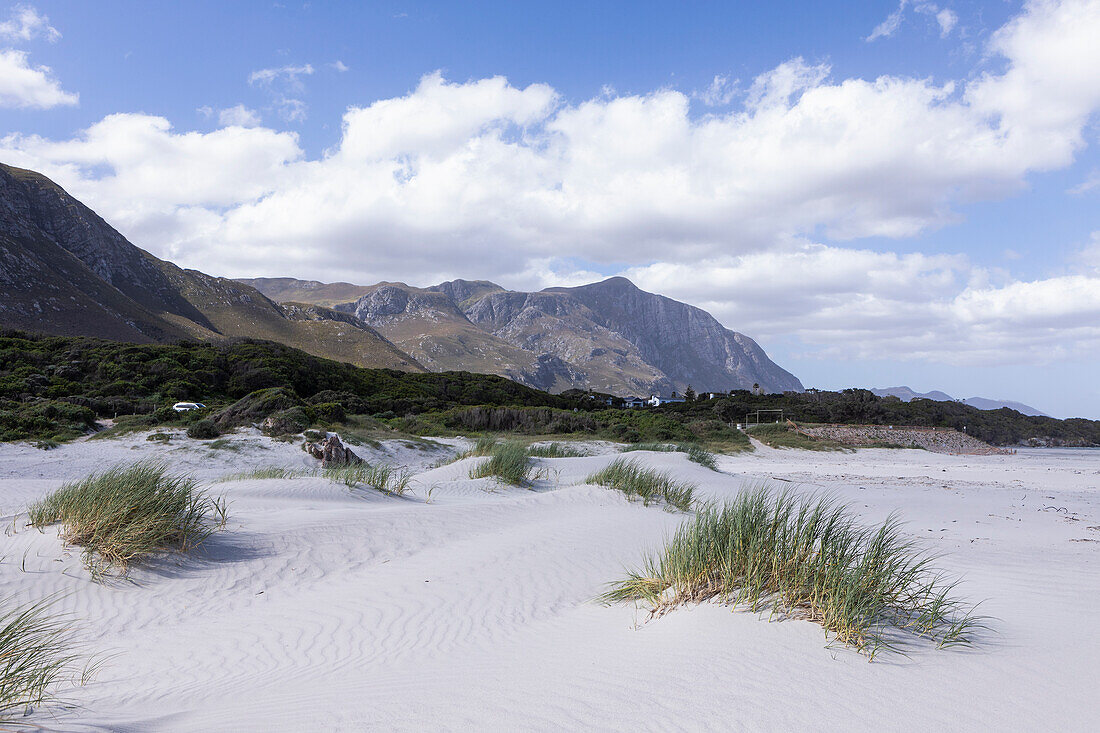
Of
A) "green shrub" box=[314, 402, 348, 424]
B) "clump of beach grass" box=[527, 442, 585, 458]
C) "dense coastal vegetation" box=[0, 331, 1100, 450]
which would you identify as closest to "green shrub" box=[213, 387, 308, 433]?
"dense coastal vegetation" box=[0, 331, 1100, 450]

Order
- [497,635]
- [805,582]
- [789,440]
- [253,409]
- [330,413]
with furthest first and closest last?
[789,440], [330,413], [253,409], [497,635], [805,582]

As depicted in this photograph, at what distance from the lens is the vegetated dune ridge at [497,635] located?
2686 millimetres

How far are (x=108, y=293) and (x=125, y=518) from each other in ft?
265

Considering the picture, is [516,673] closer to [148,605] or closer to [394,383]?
[148,605]

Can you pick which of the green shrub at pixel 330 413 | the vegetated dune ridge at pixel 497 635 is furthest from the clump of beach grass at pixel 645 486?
the green shrub at pixel 330 413

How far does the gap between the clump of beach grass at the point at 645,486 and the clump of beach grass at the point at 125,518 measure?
6.89 m

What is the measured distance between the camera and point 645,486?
1125 cm

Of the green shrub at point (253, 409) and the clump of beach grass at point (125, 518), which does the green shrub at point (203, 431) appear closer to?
the green shrub at point (253, 409)

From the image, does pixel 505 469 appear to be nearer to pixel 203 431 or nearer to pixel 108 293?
pixel 203 431

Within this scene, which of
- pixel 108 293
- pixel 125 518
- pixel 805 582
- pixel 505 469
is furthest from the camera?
pixel 108 293

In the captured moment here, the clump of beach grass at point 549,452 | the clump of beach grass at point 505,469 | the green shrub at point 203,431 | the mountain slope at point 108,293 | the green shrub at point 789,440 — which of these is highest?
the mountain slope at point 108,293

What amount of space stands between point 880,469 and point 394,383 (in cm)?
3016

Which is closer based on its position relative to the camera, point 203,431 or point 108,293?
point 203,431

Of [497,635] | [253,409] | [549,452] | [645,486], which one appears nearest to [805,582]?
[497,635]
